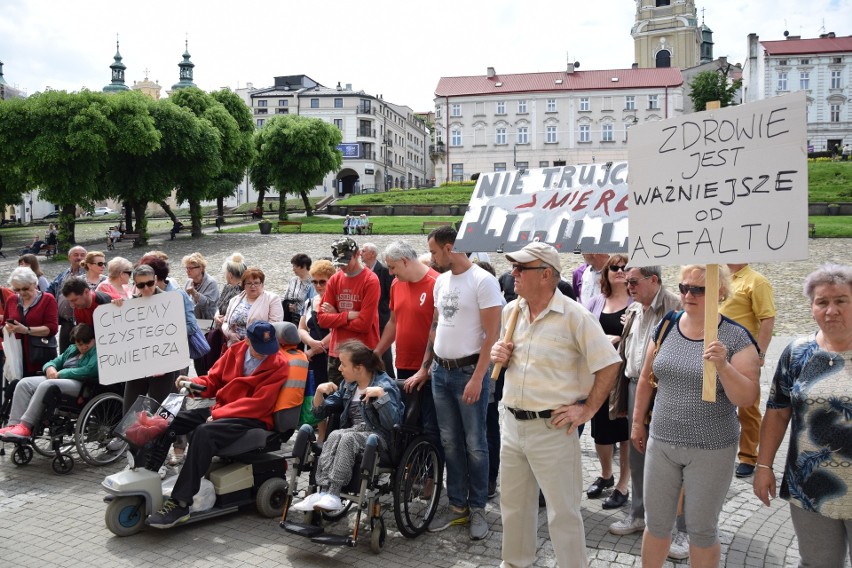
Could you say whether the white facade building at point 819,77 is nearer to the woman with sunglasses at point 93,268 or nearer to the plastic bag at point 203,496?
the woman with sunglasses at point 93,268

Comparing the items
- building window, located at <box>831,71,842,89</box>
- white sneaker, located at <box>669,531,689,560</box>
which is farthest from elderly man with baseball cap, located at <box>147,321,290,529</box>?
building window, located at <box>831,71,842,89</box>

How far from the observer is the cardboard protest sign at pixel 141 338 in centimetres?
732

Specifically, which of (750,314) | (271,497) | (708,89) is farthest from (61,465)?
(708,89)

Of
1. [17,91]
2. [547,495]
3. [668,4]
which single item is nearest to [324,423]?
[547,495]

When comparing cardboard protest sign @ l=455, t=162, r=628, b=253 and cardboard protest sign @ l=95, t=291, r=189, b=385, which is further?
cardboard protest sign @ l=455, t=162, r=628, b=253

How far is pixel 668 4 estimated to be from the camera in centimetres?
10394

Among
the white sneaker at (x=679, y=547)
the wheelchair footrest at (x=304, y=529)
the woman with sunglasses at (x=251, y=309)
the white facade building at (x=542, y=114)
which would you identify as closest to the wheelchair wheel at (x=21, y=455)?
the woman with sunglasses at (x=251, y=309)

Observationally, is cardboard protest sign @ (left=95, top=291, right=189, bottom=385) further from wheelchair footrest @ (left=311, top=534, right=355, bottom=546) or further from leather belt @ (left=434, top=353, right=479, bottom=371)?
leather belt @ (left=434, top=353, right=479, bottom=371)

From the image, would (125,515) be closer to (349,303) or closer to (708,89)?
(349,303)

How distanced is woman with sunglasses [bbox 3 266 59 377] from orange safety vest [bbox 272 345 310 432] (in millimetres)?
3805

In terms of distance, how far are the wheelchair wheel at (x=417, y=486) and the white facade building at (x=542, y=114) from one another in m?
78.0

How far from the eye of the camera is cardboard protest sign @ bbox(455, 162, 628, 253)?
742 centimetres

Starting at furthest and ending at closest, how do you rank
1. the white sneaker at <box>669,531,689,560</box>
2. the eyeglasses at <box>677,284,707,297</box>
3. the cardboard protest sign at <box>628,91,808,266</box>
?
the white sneaker at <box>669,531,689,560</box> → the eyeglasses at <box>677,284,707,297</box> → the cardboard protest sign at <box>628,91,808,266</box>

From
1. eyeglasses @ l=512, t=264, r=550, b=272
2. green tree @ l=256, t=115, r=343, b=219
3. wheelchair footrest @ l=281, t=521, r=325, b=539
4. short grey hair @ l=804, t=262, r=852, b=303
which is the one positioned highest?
green tree @ l=256, t=115, r=343, b=219
